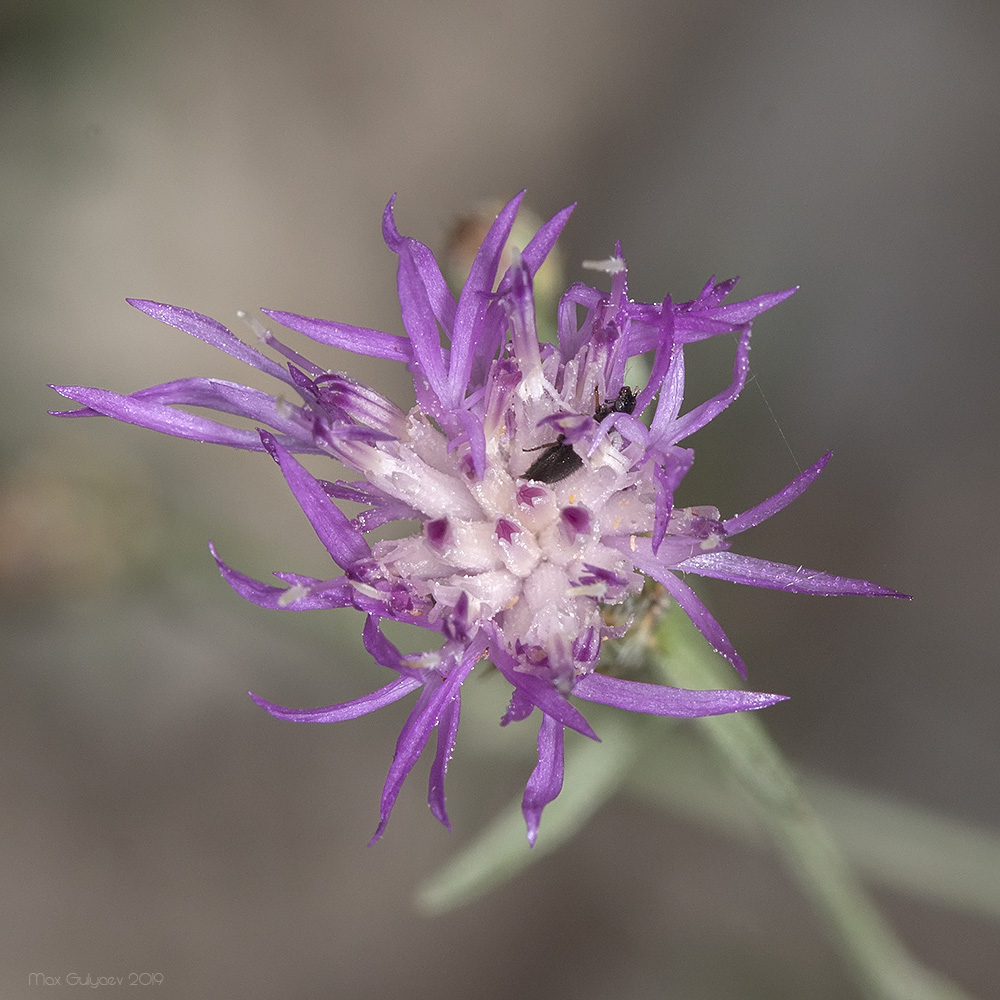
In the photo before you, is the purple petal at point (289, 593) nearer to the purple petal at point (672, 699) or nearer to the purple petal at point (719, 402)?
the purple petal at point (672, 699)

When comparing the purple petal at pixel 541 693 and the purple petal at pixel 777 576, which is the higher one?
the purple petal at pixel 777 576

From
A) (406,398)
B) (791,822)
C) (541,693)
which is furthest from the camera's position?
(406,398)

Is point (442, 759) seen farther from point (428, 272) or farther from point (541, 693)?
point (428, 272)

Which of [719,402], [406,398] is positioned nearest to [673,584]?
[719,402]

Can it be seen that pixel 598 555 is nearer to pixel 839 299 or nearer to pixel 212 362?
pixel 839 299

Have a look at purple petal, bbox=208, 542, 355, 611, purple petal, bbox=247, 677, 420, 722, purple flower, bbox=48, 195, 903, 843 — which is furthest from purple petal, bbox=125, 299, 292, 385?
purple petal, bbox=247, 677, 420, 722

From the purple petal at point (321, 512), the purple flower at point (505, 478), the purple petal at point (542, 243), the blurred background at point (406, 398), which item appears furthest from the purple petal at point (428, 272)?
the blurred background at point (406, 398)
